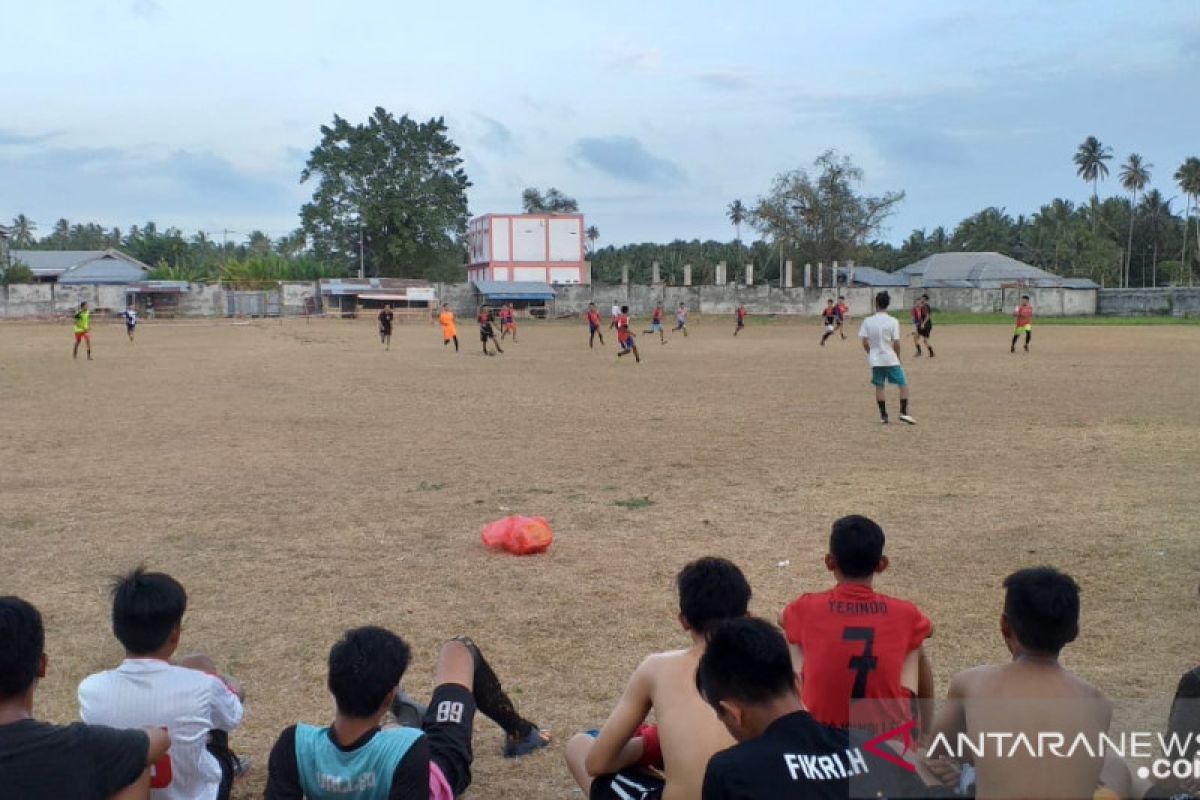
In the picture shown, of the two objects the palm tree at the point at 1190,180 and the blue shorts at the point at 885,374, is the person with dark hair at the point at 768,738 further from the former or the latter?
the palm tree at the point at 1190,180

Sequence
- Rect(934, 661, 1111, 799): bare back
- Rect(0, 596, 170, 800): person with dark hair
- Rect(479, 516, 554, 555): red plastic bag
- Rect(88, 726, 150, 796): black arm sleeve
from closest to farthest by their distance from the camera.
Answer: Rect(934, 661, 1111, 799): bare back, Rect(0, 596, 170, 800): person with dark hair, Rect(88, 726, 150, 796): black arm sleeve, Rect(479, 516, 554, 555): red plastic bag

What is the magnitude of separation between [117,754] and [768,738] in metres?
1.96

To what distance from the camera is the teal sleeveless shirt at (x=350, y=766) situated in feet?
10.9

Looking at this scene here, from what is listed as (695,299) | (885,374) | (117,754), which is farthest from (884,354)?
(695,299)

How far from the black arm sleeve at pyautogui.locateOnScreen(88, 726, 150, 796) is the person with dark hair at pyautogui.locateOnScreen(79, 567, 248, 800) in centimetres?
46

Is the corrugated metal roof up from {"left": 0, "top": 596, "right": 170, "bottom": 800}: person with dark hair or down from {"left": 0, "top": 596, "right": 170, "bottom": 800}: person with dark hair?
up

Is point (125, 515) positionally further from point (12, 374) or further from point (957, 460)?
point (12, 374)

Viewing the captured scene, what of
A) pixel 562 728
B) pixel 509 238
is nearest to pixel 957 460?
pixel 562 728

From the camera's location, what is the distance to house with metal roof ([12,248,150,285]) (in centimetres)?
7850

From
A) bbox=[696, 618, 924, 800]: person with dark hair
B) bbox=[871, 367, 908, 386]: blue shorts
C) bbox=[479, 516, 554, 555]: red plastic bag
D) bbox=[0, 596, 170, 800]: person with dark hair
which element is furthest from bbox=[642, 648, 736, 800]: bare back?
bbox=[871, 367, 908, 386]: blue shorts

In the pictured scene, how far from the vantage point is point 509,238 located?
85438 mm

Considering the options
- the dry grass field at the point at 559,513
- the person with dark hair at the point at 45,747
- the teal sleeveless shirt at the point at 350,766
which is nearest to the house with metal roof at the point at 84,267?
the dry grass field at the point at 559,513

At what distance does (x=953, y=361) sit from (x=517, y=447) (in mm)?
17243

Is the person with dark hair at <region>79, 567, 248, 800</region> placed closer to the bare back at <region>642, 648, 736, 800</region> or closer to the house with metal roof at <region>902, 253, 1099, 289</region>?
the bare back at <region>642, 648, 736, 800</region>
